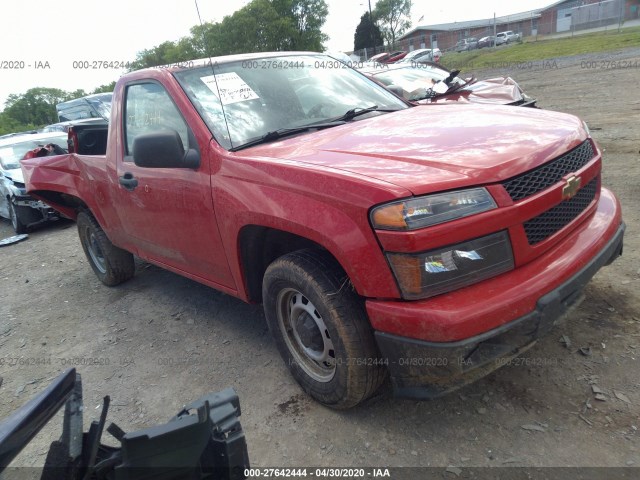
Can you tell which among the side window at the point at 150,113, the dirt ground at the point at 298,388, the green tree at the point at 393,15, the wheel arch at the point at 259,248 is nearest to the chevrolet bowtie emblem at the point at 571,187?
the dirt ground at the point at 298,388

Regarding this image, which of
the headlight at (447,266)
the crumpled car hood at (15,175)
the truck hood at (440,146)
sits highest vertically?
the truck hood at (440,146)

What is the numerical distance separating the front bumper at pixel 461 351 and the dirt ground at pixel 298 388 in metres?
0.39

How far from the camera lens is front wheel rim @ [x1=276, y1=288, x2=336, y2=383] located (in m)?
2.67

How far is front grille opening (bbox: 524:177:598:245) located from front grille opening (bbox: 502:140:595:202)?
13cm

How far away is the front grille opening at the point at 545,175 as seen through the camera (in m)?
2.23

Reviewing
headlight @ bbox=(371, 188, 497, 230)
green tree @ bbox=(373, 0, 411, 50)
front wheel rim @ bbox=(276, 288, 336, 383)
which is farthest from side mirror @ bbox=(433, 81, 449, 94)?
green tree @ bbox=(373, 0, 411, 50)

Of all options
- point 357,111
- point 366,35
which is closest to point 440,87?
point 357,111

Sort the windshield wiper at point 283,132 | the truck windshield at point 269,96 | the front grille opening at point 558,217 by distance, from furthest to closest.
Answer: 1. the truck windshield at point 269,96
2. the windshield wiper at point 283,132
3. the front grille opening at point 558,217

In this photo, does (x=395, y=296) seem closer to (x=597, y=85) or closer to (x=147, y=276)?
(x=147, y=276)

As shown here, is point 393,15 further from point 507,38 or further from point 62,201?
point 62,201

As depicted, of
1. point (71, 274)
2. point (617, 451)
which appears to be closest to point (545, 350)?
point (617, 451)

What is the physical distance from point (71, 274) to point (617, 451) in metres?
5.73

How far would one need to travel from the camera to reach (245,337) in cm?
376

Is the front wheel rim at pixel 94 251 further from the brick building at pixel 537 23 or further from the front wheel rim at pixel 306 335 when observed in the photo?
the brick building at pixel 537 23
